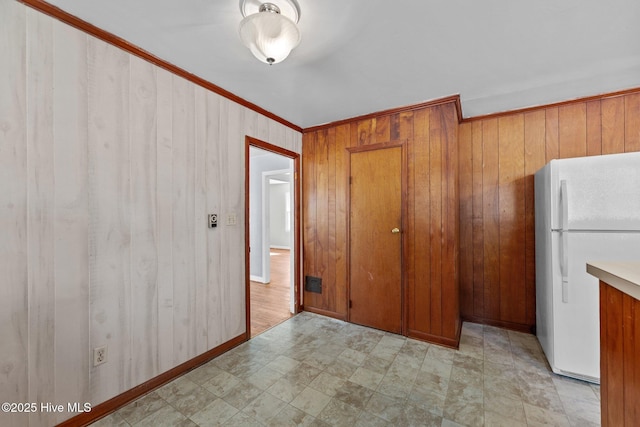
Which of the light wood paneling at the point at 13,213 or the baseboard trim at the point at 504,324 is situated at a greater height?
the light wood paneling at the point at 13,213

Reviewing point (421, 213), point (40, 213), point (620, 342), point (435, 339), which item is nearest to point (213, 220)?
point (40, 213)

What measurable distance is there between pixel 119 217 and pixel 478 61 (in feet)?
8.92

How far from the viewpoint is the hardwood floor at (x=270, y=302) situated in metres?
2.97

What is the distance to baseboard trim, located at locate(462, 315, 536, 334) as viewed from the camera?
2.69 metres

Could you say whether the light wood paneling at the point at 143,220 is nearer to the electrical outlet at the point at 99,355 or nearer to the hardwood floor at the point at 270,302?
the electrical outlet at the point at 99,355

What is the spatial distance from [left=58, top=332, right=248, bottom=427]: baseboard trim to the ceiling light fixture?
7.62 feet

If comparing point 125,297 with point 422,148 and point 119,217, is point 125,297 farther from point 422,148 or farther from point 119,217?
point 422,148

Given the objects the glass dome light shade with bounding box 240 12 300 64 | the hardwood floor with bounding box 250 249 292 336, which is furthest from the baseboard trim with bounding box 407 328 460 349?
the glass dome light shade with bounding box 240 12 300 64

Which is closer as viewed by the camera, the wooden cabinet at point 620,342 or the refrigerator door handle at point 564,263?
the wooden cabinet at point 620,342

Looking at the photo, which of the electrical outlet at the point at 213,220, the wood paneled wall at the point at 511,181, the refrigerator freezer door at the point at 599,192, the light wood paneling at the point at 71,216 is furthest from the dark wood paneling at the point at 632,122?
the light wood paneling at the point at 71,216

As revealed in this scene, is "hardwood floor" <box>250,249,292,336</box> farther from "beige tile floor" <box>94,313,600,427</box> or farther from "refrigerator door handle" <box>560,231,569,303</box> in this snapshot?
"refrigerator door handle" <box>560,231,569,303</box>

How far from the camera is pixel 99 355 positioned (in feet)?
5.18

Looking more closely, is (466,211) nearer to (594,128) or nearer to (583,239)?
(583,239)

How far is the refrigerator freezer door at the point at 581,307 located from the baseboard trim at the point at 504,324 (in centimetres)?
82
